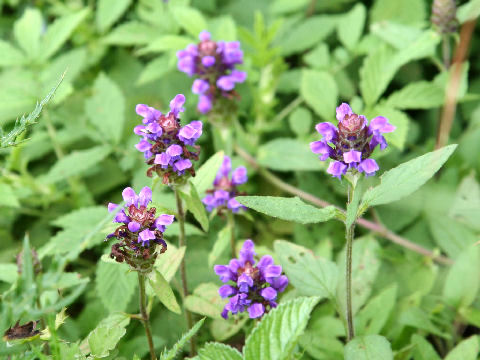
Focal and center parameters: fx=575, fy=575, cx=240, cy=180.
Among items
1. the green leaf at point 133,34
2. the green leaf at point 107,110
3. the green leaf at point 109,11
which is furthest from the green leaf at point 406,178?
the green leaf at point 109,11

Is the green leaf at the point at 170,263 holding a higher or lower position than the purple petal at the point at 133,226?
lower

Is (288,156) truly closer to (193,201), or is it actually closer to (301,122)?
(301,122)

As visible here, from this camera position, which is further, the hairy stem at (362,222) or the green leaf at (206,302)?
the hairy stem at (362,222)

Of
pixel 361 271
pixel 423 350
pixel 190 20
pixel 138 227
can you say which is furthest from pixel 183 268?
pixel 190 20

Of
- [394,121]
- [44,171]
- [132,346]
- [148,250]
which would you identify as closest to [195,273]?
[132,346]

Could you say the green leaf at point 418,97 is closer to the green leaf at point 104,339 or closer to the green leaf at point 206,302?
the green leaf at point 206,302

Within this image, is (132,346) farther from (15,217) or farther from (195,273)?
(15,217)

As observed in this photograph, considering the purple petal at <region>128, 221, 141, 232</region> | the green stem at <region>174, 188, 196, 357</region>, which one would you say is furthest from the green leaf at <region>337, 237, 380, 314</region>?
the purple petal at <region>128, 221, 141, 232</region>

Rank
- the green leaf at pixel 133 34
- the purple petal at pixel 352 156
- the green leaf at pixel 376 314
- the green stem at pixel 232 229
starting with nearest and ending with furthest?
the purple petal at pixel 352 156, the green leaf at pixel 376 314, the green stem at pixel 232 229, the green leaf at pixel 133 34
